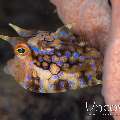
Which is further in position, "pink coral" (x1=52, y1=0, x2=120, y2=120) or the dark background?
the dark background

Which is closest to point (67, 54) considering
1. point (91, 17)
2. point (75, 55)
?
point (75, 55)

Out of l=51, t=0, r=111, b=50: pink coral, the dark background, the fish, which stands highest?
l=51, t=0, r=111, b=50: pink coral

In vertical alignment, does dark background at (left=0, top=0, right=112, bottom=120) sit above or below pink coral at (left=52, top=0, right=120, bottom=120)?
below

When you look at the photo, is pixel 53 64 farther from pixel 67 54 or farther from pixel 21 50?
pixel 21 50

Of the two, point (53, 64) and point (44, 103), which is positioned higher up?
point (53, 64)

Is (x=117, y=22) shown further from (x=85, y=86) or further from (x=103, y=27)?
(x=85, y=86)

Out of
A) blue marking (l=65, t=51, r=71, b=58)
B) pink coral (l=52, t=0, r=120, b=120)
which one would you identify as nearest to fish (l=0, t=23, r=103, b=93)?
blue marking (l=65, t=51, r=71, b=58)

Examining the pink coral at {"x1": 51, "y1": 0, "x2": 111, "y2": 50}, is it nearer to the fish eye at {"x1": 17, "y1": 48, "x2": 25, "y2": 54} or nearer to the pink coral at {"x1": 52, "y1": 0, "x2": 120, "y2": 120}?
the pink coral at {"x1": 52, "y1": 0, "x2": 120, "y2": 120}

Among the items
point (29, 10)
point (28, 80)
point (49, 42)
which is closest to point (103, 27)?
point (49, 42)
